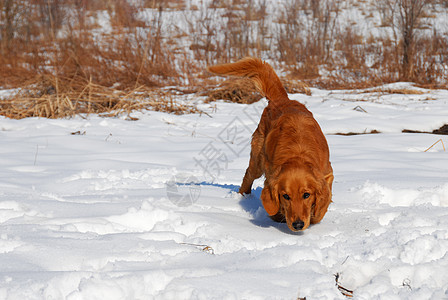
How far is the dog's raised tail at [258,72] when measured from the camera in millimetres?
3006

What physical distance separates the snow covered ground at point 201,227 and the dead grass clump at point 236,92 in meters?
2.84

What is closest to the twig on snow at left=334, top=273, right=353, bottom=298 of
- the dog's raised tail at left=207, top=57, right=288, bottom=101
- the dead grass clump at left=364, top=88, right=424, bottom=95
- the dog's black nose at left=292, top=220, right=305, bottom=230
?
the dog's black nose at left=292, top=220, right=305, bottom=230

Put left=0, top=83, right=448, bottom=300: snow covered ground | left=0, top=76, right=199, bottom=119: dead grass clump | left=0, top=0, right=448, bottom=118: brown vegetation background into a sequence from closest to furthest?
left=0, top=83, right=448, bottom=300: snow covered ground, left=0, top=76, right=199, bottom=119: dead grass clump, left=0, top=0, right=448, bottom=118: brown vegetation background

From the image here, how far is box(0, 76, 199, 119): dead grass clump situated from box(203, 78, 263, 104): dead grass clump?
79cm

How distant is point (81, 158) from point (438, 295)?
2.97 metres

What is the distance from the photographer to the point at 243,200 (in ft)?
8.91

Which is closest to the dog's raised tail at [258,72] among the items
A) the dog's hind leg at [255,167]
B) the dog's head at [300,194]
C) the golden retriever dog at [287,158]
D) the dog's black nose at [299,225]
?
the golden retriever dog at [287,158]

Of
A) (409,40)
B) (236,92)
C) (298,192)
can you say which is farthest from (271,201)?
(409,40)

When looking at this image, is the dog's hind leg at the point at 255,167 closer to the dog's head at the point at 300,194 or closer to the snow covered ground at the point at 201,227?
the snow covered ground at the point at 201,227

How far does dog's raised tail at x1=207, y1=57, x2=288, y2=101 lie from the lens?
3006mm

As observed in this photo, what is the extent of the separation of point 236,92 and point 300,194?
515 cm

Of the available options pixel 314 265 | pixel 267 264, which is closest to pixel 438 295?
pixel 314 265

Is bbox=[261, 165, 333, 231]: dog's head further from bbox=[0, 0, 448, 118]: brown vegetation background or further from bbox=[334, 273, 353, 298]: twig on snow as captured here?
bbox=[0, 0, 448, 118]: brown vegetation background

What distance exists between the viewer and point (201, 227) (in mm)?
2051
